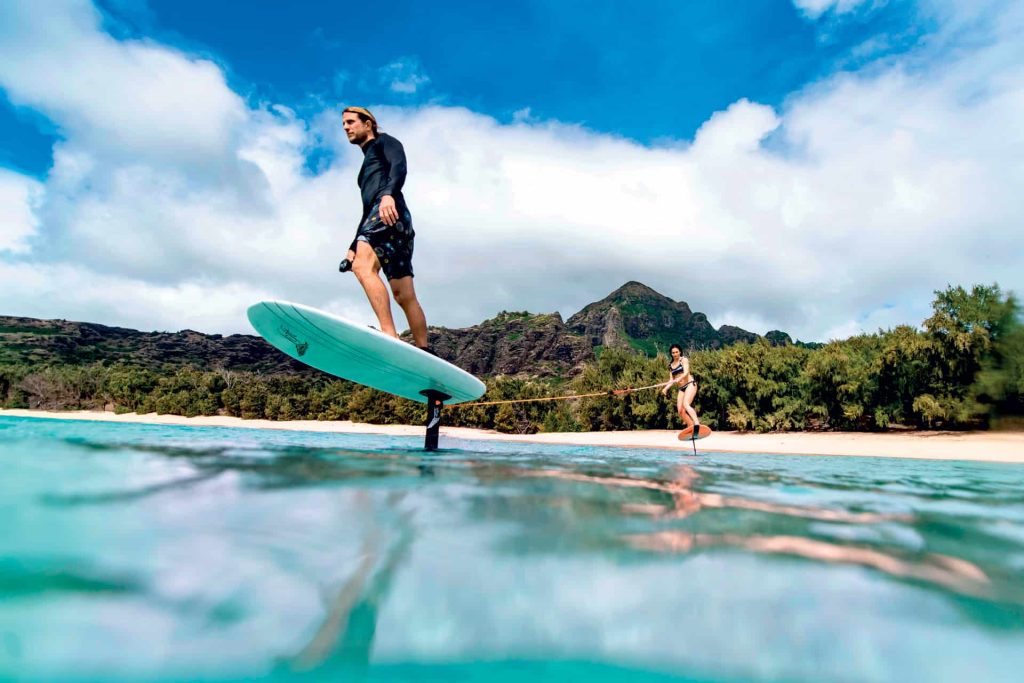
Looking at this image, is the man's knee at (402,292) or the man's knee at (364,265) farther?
the man's knee at (402,292)

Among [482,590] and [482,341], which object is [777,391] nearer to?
[482,590]

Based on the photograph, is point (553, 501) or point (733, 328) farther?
point (733, 328)

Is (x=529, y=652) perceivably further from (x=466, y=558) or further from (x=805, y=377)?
(x=805, y=377)

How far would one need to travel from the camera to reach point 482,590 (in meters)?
1.12

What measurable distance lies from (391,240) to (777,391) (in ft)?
51.5

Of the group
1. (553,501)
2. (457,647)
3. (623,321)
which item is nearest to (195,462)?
(553,501)

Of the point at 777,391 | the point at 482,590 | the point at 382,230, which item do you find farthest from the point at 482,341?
the point at 482,590

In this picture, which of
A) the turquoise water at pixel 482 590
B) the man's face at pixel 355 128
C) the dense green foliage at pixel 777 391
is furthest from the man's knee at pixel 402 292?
the dense green foliage at pixel 777 391

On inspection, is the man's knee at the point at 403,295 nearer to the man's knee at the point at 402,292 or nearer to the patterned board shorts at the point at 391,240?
the man's knee at the point at 402,292

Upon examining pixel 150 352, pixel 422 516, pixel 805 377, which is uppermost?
pixel 150 352

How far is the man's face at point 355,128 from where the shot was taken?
5.08 m

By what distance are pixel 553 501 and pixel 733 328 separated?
156563 mm

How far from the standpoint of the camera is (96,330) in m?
72.8

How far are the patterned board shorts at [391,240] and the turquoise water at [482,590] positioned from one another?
10.8 ft
